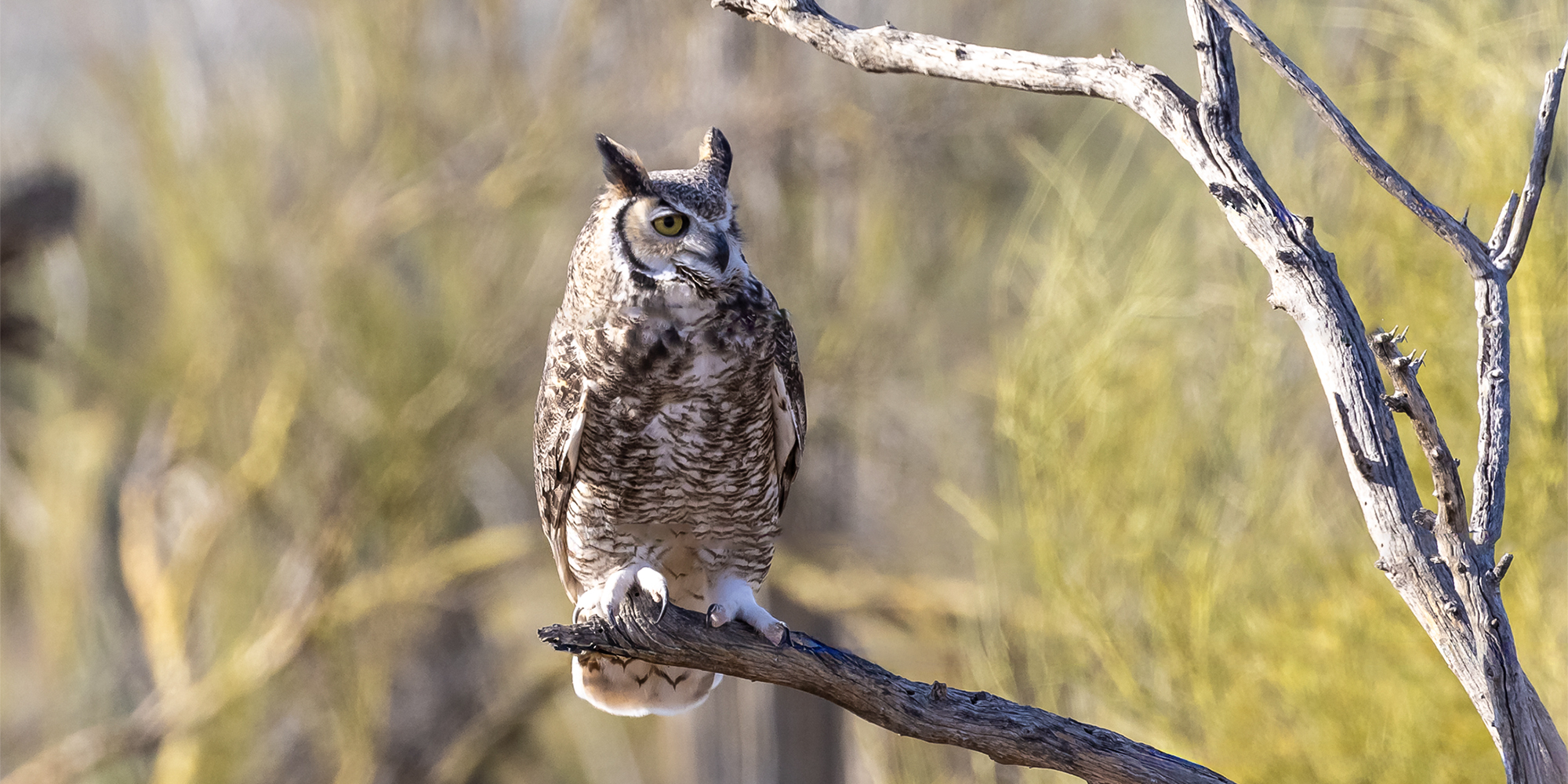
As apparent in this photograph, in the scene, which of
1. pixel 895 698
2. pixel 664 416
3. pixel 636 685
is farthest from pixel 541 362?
pixel 895 698

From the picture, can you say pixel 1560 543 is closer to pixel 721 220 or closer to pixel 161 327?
pixel 721 220

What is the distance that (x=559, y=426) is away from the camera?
5.97ft

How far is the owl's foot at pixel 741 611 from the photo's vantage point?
172 centimetres

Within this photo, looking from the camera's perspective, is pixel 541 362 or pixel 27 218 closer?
pixel 27 218

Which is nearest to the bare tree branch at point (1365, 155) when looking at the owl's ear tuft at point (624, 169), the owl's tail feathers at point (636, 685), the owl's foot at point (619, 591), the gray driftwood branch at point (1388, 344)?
the gray driftwood branch at point (1388, 344)

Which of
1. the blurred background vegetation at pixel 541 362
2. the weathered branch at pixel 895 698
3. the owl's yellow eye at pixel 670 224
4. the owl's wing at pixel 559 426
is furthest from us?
the blurred background vegetation at pixel 541 362

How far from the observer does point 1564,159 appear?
2459 mm

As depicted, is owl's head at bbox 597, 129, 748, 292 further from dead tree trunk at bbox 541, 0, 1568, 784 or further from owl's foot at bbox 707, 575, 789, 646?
owl's foot at bbox 707, 575, 789, 646

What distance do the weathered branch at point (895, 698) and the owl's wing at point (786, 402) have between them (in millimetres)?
410

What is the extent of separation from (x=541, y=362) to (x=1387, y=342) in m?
4.08

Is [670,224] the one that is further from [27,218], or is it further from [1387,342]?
[27,218]

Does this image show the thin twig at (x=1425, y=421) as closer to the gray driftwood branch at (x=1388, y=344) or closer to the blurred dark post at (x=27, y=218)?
the gray driftwood branch at (x=1388, y=344)

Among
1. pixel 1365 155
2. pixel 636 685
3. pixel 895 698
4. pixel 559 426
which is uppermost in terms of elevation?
pixel 1365 155

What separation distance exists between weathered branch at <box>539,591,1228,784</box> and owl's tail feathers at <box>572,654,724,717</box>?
45cm
